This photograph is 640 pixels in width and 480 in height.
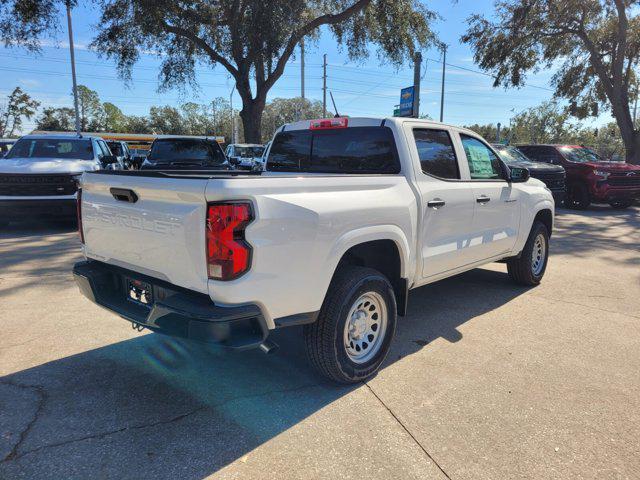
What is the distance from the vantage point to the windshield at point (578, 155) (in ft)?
47.3

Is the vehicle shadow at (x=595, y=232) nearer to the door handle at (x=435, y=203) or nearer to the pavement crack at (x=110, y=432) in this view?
the door handle at (x=435, y=203)

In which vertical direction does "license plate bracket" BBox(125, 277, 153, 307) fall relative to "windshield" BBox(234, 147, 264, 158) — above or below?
below

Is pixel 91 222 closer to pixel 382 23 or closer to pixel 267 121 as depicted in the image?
pixel 382 23

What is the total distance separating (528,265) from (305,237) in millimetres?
4049

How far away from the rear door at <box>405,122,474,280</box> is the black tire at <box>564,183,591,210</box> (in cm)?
1163

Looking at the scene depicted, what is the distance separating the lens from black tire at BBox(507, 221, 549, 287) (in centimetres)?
569

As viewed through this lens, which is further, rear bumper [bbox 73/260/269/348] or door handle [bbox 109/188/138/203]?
door handle [bbox 109/188/138/203]

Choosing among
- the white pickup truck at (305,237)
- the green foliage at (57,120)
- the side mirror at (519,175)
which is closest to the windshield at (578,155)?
the side mirror at (519,175)

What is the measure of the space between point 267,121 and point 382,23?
269 ft

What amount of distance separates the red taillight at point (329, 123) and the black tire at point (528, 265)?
2.95 meters

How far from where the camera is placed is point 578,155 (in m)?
14.8

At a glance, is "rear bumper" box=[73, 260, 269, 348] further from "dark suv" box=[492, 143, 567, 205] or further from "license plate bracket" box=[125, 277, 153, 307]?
"dark suv" box=[492, 143, 567, 205]

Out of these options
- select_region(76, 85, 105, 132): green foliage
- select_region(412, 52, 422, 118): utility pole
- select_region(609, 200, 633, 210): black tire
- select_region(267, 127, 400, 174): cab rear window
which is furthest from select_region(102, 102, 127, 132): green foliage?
select_region(267, 127, 400, 174): cab rear window

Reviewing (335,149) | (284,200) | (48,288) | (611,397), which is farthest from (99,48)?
(611,397)
